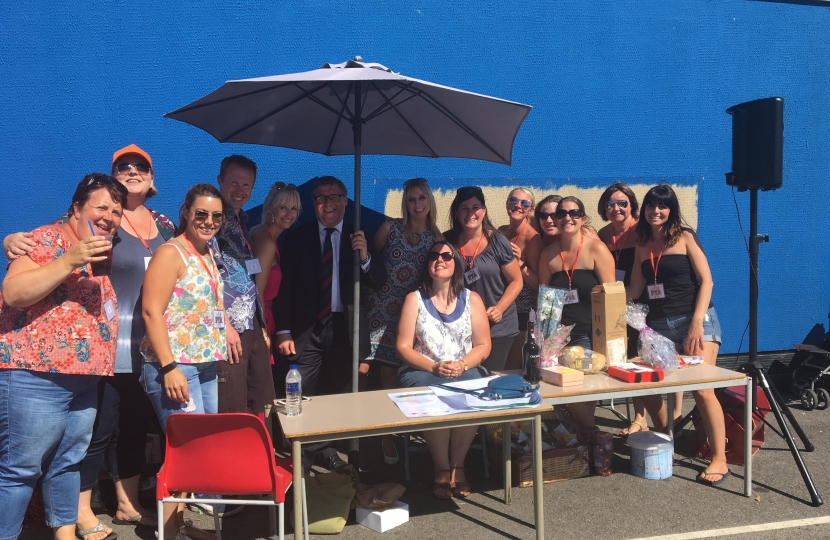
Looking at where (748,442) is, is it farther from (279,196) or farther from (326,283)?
(279,196)

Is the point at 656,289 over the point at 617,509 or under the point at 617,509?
over

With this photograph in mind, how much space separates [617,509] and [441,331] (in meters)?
1.33

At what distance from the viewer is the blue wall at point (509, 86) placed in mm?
4258

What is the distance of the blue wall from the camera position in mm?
4258

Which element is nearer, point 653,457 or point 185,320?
point 185,320

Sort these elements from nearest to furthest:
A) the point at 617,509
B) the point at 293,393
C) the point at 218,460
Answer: the point at 218,460
the point at 293,393
the point at 617,509

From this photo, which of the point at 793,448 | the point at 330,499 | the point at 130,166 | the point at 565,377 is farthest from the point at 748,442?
the point at 130,166

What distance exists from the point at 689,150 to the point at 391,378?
3365mm

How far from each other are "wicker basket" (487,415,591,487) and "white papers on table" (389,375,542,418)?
2.60 ft

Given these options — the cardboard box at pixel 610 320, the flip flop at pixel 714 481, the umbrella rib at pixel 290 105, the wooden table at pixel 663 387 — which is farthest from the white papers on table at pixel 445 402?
the umbrella rib at pixel 290 105

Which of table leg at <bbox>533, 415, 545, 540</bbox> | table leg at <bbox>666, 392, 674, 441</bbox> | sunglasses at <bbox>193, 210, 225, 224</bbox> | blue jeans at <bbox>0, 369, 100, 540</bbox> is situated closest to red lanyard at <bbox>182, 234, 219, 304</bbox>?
sunglasses at <bbox>193, 210, 225, 224</bbox>

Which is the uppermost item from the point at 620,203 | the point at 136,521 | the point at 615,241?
the point at 620,203

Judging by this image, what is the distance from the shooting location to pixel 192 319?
8.94ft

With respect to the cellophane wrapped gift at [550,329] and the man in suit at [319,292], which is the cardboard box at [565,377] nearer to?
the cellophane wrapped gift at [550,329]
